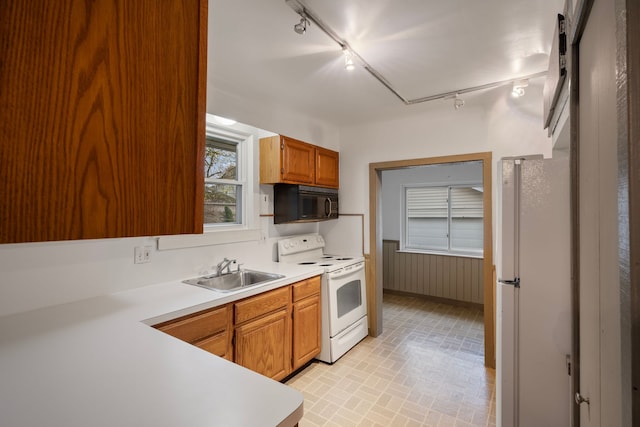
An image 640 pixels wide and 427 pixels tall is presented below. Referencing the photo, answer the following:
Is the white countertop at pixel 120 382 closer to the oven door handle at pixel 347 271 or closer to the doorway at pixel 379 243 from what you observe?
the oven door handle at pixel 347 271

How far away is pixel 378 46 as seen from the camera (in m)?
1.93

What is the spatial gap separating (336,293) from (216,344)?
133 centimetres

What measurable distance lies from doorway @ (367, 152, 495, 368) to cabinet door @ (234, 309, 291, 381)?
138cm

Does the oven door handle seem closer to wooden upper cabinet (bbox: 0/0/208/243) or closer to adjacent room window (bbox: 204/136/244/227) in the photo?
adjacent room window (bbox: 204/136/244/227)

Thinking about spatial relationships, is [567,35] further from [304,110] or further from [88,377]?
[304,110]

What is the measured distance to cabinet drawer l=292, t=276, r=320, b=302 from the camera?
257 centimetres

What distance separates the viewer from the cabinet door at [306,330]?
258cm

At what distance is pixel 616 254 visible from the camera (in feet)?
1.53

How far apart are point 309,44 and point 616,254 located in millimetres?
1938

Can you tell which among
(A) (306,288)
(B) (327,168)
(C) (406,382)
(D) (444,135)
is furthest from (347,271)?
(D) (444,135)

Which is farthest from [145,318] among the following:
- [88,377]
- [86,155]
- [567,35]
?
[567,35]

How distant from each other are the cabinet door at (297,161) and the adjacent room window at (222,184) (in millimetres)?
464

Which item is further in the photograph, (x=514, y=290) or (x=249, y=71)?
(x=249, y=71)

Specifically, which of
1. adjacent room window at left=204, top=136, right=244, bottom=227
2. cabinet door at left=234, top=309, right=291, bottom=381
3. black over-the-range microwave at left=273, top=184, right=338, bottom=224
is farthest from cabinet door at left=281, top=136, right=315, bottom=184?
cabinet door at left=234, top=309, right=291, bottom=381
